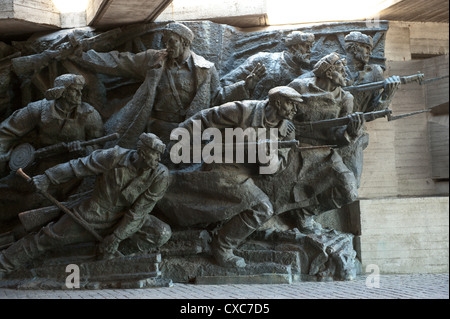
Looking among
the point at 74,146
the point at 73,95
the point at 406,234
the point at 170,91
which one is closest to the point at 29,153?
the point at 74,146

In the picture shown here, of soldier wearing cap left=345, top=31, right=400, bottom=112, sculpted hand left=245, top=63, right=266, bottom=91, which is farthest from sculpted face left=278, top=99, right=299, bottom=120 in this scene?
soldier wearing cap left=345, top=31, right=400, bottom=112

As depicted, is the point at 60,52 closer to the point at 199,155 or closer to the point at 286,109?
the point at 199,155

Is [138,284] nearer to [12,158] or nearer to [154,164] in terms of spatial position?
[154,164]

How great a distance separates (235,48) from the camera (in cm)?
786

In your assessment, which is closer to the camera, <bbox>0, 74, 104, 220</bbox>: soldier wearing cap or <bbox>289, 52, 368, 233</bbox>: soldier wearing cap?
<bbox>289, 52, 368, 233</bbox>: soldier wearing cap

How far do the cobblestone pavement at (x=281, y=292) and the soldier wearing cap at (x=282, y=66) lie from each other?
2278mm

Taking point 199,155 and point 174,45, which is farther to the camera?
point 174,45

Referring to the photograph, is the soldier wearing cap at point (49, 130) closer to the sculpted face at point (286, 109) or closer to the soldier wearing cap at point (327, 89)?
the sculpted face at point (286, 109)

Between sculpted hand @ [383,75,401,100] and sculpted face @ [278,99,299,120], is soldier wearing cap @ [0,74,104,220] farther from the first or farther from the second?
sculpted hand @ [383,75,401,100]

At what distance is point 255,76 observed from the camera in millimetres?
7281

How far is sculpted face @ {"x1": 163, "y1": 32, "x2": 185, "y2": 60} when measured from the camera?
734 centimetres

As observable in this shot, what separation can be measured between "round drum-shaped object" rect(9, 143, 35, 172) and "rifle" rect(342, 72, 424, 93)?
3606 mm

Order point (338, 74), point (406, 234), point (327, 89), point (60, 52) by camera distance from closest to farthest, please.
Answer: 1. point (338, 74)
2. point (327, 89)
3. point (406, 234)
4. point (60, 52)

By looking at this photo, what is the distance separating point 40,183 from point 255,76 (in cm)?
258
